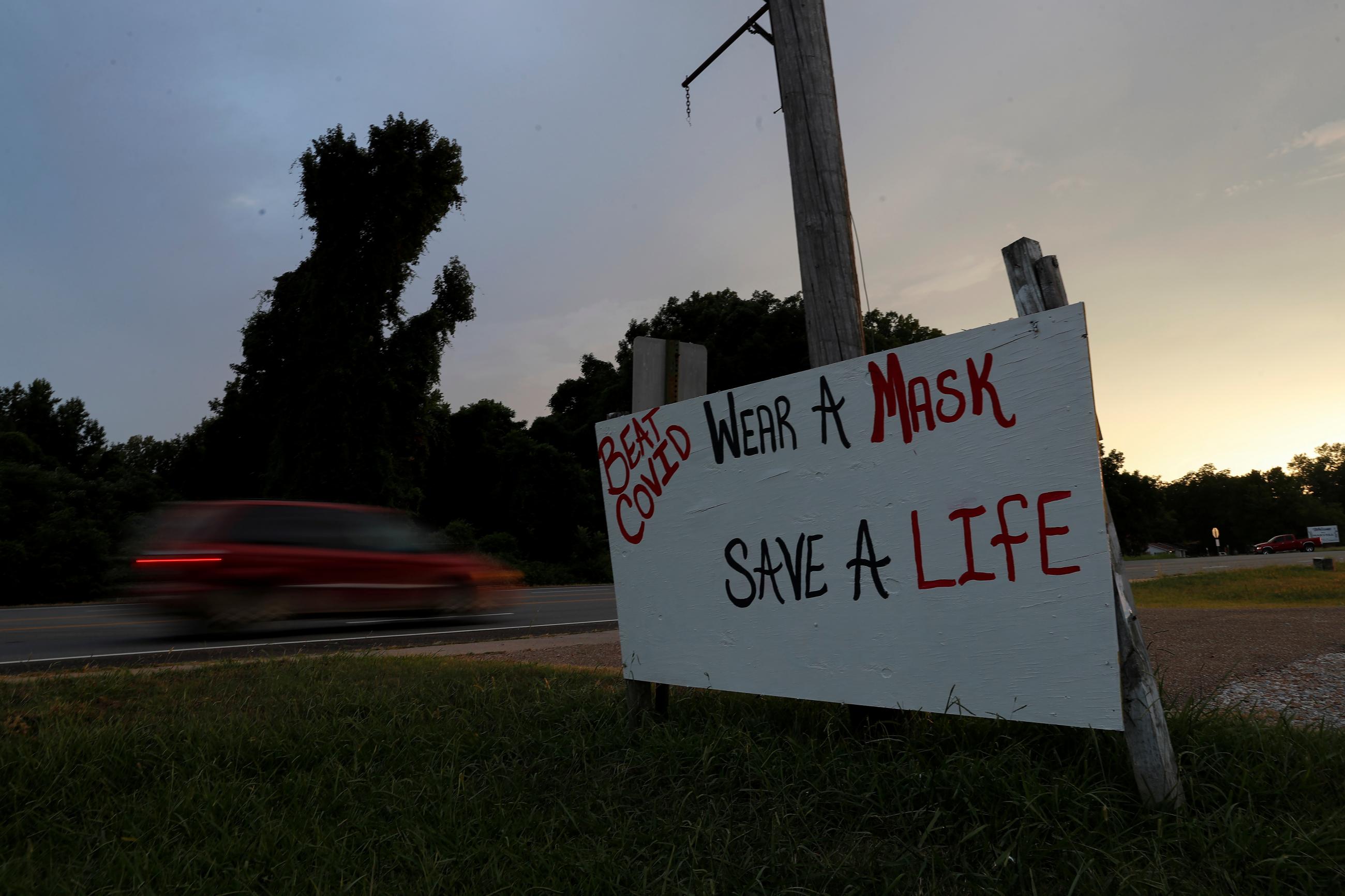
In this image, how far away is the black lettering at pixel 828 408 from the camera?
326 centimetres

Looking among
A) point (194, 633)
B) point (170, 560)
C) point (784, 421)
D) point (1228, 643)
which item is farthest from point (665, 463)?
point (194, 633)

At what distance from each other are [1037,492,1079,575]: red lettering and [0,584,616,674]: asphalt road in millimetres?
7101

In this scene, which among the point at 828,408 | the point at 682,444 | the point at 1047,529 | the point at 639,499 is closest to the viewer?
the point at 1047,529

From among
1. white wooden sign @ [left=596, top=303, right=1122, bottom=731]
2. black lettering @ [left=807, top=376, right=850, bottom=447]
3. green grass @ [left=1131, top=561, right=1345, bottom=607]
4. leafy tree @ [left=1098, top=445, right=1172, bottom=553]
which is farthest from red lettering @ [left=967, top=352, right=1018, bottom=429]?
leafy tree @ [left=1098, top=445, right=1172, bottom=553]

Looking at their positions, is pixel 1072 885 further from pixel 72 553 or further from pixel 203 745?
pixel 72 553

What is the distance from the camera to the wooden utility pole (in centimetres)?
401

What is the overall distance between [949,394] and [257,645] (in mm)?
7762

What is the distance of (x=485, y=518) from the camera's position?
116 feet

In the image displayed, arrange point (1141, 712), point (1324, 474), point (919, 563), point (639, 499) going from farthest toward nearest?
point (1324, 474)
point (639, 499)
point (919, 563)
point (1141, 712)

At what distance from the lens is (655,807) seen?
285 cm

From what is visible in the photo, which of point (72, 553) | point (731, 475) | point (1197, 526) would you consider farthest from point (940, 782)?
point (1197, 526)

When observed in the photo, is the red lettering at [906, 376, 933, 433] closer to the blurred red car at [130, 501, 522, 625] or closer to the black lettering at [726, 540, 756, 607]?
the black lettering at [726, 540, 756, 607]

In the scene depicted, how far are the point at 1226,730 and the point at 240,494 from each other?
3283 cm

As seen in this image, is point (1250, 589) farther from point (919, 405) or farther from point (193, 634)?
point (193, 634)
